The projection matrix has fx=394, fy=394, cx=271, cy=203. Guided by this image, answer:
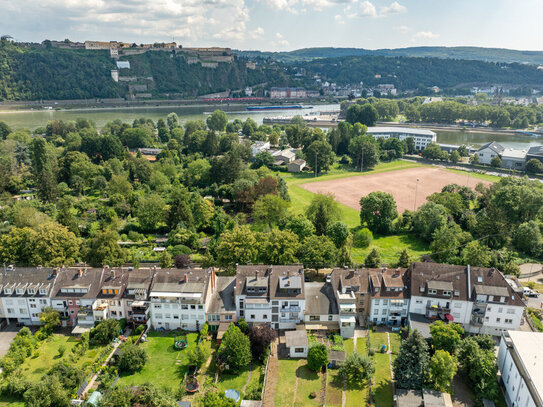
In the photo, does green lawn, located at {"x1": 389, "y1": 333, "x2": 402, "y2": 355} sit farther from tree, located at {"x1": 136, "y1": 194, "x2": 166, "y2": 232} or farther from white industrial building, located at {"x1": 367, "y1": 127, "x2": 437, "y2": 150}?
white industrial building, located at {"x1": 367, "y1": 127, "x2": 437, "y2": 150}

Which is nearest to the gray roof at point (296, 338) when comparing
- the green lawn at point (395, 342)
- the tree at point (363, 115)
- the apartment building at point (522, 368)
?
the green lawn at point (395, 342)

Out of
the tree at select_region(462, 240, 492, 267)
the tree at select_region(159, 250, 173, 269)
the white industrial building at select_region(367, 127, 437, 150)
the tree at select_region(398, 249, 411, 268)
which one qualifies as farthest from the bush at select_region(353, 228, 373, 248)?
the white industrial building at select_region(367, 127, 437, 150)

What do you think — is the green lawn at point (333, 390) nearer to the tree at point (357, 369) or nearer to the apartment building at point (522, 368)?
Answer: the tree at point (357, 369)

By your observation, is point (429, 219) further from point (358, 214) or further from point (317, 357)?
point (317, 357)

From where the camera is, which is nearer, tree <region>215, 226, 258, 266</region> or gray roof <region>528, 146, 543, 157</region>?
tree <region>215, 226, 258, 266</region>

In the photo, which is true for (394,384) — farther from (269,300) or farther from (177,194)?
(177,194)
